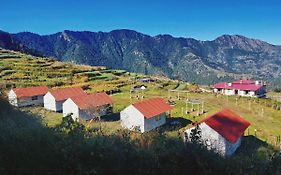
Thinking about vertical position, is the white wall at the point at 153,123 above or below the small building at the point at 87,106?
below

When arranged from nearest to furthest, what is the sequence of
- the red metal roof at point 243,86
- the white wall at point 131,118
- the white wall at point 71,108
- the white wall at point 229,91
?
the white wall at point 131,118
the white wall at point 71,108
the red metal roof at point 243,86
the white wall at point 229,91

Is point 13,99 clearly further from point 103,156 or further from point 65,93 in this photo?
point 65,93

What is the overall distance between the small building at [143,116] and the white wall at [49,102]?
15957 mm

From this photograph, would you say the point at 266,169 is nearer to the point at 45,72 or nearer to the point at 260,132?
the point at 260,132

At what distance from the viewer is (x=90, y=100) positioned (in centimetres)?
5022

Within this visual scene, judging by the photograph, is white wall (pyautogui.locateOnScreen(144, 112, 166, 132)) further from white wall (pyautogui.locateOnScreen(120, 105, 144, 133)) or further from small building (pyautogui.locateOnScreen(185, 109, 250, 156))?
small building (pyautogui.locateOnScreen(185, 109, 250, 156))

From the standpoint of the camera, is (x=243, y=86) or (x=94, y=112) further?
(x=243, y=86)

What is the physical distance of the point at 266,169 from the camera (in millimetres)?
9812

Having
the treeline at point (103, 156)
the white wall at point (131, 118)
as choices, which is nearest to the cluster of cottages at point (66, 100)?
the white wall at point (131, 118)

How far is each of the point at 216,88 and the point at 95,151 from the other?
292ft

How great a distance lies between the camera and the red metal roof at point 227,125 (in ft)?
108

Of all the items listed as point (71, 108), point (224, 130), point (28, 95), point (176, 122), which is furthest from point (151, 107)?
point (28, 95)

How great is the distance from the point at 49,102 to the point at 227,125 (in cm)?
3150

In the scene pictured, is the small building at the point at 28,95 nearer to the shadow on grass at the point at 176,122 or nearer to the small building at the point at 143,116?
the small building at the point at 143,116
